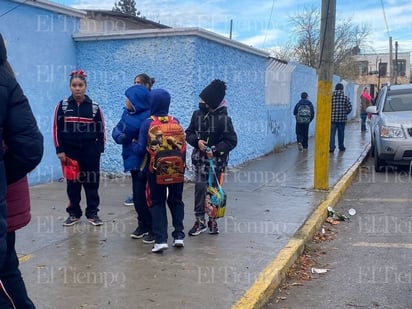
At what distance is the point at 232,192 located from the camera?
8750 millimetres

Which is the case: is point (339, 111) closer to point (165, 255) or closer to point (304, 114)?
point (304, 114)

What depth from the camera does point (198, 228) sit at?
618cm

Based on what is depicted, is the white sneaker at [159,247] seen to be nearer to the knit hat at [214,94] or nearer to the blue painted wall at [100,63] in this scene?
the knit hat at [214,94]

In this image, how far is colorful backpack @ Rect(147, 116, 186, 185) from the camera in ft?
17.1

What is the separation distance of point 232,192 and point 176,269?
390 cm

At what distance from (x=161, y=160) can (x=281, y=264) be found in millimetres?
1534

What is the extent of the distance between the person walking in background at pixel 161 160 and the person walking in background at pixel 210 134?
2.00 ft

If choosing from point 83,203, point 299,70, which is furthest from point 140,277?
point 299,70

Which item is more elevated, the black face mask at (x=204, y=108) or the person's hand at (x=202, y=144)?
the black face mask at (x=204, y=108)

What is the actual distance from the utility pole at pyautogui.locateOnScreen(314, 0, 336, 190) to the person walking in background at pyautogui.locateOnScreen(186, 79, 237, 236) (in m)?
2.94

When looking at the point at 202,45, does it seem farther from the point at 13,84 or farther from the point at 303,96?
the point at 13,84

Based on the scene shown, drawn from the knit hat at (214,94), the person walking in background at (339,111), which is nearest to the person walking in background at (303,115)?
the person walking in background at (339,111)

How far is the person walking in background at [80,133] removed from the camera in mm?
6074

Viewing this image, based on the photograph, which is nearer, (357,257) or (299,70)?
(357,257)
